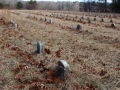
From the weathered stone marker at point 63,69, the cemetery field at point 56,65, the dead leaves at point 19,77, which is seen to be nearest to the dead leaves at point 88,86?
the cemetery field at point 56,65

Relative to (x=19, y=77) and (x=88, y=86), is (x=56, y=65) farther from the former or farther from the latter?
(x=88, y=86)

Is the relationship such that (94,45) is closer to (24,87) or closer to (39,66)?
(39,66)

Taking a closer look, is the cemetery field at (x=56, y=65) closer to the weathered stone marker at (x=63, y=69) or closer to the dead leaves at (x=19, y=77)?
the dead leaves at (x=19, y=77)

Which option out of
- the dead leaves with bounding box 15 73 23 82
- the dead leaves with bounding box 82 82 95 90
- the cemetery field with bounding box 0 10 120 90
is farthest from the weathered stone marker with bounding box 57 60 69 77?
the dead leaves with bounding box 15 73 23 82

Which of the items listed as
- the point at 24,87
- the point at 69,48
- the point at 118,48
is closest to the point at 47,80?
the point at 24,87

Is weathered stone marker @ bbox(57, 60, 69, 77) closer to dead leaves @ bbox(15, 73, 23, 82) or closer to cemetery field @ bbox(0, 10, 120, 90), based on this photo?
cemetery field @ bbox(0, 10, 120, 90)

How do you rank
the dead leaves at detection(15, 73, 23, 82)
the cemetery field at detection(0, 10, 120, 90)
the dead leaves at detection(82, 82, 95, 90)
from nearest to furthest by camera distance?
the dead leaves at detection(82, 82, 95, 90) → the cemetery field at detection(0, 10, 120, 90) → the dead leaves at detection(15, 73, 23, 82)

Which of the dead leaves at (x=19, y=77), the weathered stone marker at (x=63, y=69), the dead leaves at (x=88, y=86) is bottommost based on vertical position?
the dead leaves at (x=88, y=86)

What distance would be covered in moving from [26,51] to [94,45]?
3.07 meters

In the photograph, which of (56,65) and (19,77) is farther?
(56,65)

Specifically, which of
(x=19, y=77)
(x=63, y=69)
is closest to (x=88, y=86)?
(x=63, y=69)

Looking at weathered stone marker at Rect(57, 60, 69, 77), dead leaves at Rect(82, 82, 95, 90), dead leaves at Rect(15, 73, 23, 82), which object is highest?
weathered stone marker at Rect(57, 60, 69, 77)

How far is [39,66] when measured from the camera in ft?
17.7

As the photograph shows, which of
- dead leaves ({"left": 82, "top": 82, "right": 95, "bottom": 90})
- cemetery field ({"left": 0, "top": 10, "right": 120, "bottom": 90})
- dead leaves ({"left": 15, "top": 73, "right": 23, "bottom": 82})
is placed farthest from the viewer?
dead leaves ({"left": 15, "top": 73, "right": 23, "bottom": 82})
